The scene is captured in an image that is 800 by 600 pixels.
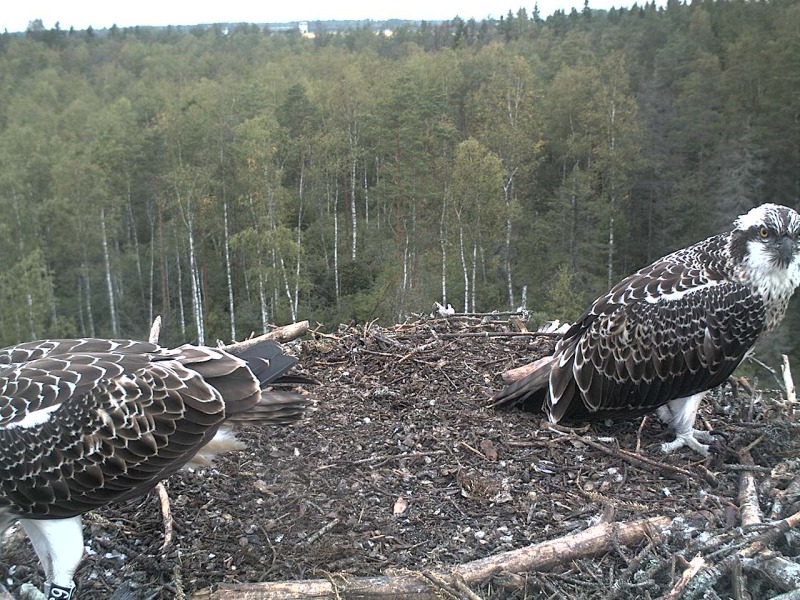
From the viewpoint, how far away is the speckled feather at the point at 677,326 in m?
5.20

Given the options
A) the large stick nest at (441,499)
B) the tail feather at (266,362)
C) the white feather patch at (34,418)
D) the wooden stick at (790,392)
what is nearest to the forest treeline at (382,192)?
the wooden stick at (790,392)

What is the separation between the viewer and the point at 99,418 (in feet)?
13.5

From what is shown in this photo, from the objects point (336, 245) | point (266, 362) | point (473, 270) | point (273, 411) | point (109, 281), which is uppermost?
point (266, 362)

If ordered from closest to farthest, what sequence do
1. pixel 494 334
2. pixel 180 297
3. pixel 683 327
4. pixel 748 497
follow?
pixel 748 497, pixel 683 327, pixel 494 334, pixel 180 297

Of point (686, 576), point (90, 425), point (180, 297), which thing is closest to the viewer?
point (686, 576)

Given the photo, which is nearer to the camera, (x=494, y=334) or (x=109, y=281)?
(x=494, y=334)

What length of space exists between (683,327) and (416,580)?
102 inches

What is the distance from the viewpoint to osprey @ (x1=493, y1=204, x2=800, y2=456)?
17.0ft

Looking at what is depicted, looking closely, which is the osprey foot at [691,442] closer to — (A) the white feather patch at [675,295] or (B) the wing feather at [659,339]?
(B) the wing feather at [659,339]

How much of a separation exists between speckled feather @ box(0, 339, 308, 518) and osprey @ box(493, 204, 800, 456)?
2396 mm

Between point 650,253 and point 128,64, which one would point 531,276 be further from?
point 128,64

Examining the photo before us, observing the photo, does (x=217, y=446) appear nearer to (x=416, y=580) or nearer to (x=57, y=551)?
(x=57, y=551)

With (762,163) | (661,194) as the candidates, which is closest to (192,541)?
(762,163)

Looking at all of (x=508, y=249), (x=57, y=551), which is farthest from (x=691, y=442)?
(x=508, y=249)
